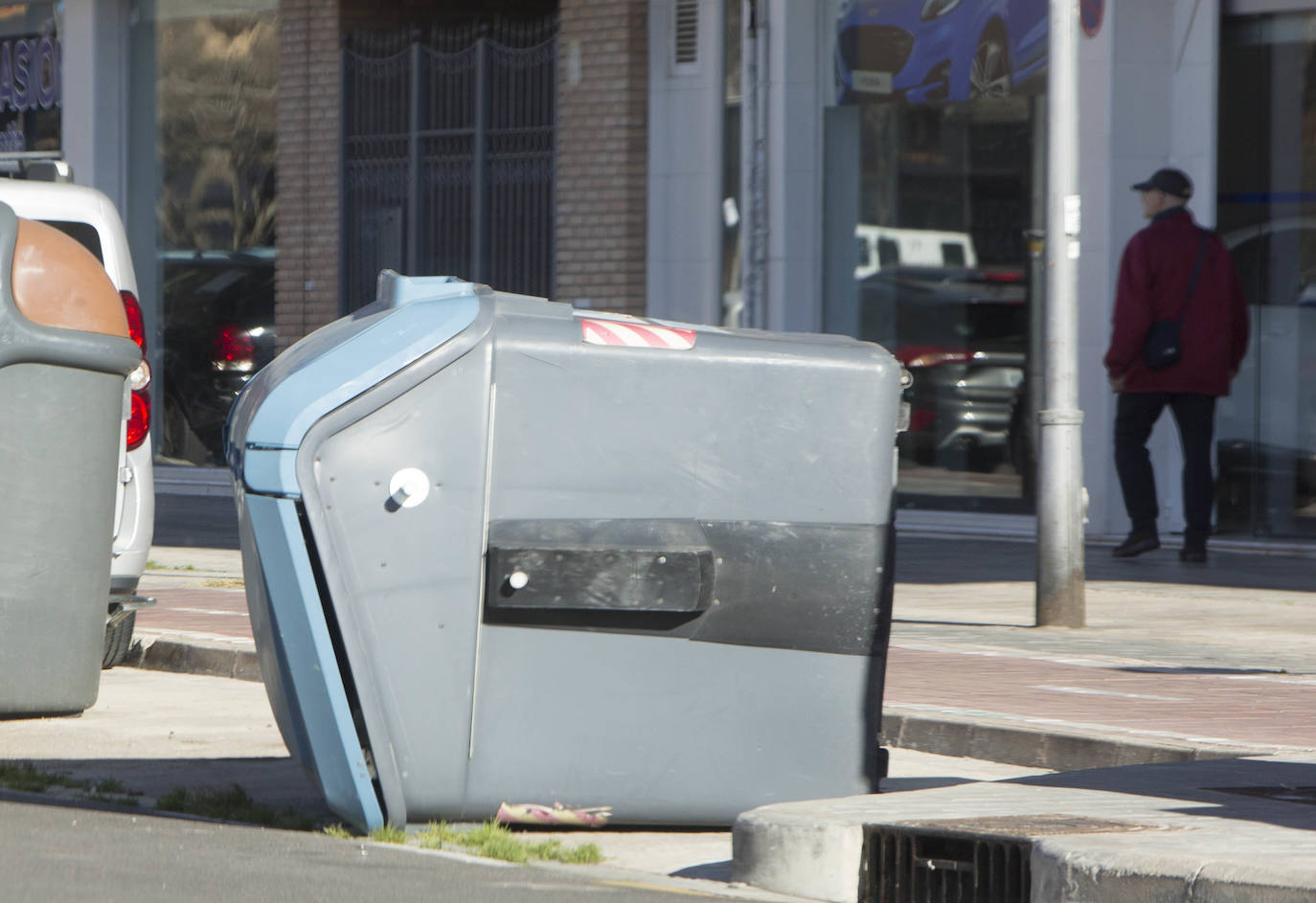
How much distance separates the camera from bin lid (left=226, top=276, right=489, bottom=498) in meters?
5.13

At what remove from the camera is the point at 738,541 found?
17.6ft

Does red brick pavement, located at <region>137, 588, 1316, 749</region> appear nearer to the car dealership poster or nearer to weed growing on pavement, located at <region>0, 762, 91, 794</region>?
weed growing on pavement, located at <region>0, 762, 91, 794</region>

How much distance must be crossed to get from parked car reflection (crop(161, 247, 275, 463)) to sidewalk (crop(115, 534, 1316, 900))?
5.92 m

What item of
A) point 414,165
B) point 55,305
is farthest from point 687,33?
point 55,305

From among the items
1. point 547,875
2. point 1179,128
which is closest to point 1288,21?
point 1179,128

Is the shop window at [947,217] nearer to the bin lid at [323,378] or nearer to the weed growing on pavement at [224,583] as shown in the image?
the weed growing on pavement at [224,583]

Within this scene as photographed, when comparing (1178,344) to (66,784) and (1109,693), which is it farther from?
(66,784)

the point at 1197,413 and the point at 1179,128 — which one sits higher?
the point at 1179,128

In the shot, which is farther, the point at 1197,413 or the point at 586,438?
the point at 1197,413

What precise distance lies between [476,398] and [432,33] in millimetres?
12217

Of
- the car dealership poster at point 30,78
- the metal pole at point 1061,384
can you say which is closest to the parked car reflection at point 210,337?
the car dealership poster at point 30,78

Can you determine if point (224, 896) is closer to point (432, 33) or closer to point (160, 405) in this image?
point (432, 33)

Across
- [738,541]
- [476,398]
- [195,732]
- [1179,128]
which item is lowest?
[195,732]

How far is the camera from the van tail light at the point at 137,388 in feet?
26.3
